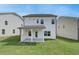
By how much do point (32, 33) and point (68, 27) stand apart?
1.13m

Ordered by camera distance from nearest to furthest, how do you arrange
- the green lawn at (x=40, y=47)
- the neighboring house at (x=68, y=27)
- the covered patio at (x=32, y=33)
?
the green lawn at (x=40, y=47)
the neighboring house at (x=68, y=27)
the covered patio at (x=32, y=33)

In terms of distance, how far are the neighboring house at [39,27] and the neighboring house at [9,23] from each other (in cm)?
17

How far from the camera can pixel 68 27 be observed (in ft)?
39.9

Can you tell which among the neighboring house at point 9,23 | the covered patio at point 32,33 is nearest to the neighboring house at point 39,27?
the covered patio at point 32,33

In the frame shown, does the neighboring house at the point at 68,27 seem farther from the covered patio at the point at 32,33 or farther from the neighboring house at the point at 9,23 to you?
the neighboring house at the point at 9,23

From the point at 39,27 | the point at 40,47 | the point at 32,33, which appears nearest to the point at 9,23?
the point at 32,33

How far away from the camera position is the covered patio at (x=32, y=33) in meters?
12.3

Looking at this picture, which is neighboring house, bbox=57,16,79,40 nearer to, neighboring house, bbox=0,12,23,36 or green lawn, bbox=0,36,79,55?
green lawn, bbox=0,36,79,55

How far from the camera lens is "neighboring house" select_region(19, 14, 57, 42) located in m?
12.3

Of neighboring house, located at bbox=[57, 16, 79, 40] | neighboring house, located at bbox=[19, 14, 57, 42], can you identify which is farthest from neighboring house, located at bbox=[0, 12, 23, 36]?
neighboring house, located at bbox=[57, 16, 79, 40]

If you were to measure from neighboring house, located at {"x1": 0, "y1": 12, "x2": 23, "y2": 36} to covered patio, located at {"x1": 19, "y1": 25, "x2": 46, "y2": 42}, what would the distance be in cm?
19

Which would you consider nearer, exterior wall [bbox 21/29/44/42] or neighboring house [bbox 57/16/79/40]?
neighboring house [bbox 57/16/79/40]

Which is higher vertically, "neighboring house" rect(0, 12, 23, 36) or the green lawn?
"neighboring house" rect(0, 12, 23, 36)

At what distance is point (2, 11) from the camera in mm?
12242
